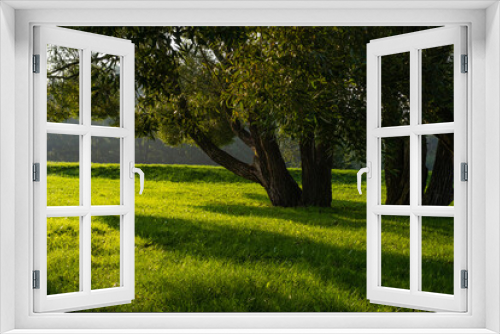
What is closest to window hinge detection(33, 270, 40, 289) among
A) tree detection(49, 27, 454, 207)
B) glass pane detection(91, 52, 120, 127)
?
glass pane detection(91, 52, 120, 127)

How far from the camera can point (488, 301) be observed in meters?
2.40

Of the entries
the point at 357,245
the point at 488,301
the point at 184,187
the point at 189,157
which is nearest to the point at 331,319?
the point at 488,301

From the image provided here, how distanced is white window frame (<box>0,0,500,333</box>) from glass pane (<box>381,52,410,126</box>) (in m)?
2.41

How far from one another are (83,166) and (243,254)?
3659mm

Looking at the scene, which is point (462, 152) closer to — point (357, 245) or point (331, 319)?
point (331, 319)

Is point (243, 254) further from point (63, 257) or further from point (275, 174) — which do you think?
point (275, 174)

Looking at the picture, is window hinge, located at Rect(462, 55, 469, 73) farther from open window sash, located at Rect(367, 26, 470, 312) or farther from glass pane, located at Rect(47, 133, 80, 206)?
glass pane, located at Rect(47, 133, 80, 206)

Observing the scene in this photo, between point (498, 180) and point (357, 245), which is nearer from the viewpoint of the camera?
point (498, 180)

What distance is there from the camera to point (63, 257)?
5.16 m

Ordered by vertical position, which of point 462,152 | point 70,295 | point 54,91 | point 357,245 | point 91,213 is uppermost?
point 54,91

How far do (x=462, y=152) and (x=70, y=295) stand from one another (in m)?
2.29

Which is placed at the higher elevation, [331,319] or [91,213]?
[91,213]

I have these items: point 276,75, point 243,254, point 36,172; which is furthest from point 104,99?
point 243,254

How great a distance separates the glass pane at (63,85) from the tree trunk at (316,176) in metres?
5.03
